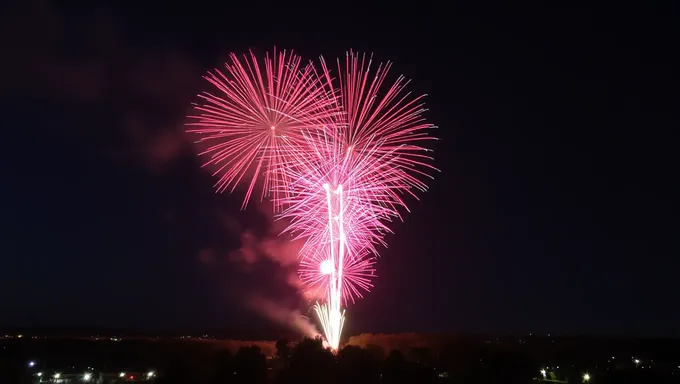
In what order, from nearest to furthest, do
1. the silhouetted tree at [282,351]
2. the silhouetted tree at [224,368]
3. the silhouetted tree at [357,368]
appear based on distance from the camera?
1. the silhouetted tree at [357,368]
2. the silhouetted tree at [224,368]
3. the silhouetted tree at [282,351]

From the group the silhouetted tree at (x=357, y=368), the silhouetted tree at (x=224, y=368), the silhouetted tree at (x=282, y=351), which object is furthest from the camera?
the silhouetted tree at (x=282, y=351)

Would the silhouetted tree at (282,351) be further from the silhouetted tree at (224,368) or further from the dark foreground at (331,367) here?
the silhouetted tree at (224,368)

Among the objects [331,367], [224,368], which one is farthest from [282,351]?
[331,367]

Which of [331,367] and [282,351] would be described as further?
[282,351]

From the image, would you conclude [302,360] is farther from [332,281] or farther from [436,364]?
[436,364]

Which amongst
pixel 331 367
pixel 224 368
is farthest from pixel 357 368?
pixel 224 368

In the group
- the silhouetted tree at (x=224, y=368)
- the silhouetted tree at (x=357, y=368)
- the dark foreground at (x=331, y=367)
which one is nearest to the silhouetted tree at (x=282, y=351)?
the dark foreground at (x=331, y=367)

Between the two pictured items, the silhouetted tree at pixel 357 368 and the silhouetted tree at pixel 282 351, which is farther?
the silhouetted tree at pixel 282 351

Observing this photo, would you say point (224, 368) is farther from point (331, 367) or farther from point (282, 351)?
point (282, 351)

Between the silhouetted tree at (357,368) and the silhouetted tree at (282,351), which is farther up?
the silhouetted tree at (282,351)

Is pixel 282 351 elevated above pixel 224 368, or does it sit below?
above
